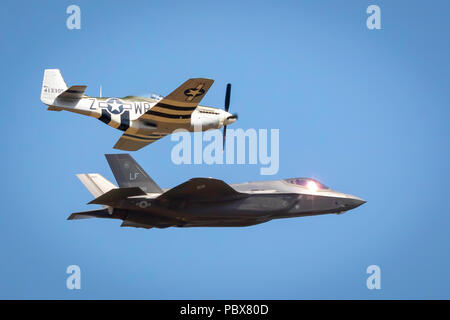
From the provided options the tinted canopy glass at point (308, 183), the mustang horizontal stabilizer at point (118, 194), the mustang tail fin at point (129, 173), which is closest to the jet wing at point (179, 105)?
the mustang tail fin at point (129, 173)

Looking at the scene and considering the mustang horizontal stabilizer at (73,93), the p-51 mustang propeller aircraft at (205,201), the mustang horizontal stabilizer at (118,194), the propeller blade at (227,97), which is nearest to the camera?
the mustang horizontal stabilizer at (118,194)

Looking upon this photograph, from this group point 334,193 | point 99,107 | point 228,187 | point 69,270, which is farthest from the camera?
point 99,107

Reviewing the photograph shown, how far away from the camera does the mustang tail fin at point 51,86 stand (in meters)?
54.7

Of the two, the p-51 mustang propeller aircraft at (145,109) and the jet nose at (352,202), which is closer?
the jet nose at (352,202)

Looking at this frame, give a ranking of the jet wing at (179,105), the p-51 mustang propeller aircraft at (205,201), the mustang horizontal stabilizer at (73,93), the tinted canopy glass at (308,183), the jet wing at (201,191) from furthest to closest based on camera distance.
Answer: the jet wing at (179,105) < the mustang horizontal stabilizer at (73,93) < the tinted canopy glass at (308,183) < the p-51 mustang propeller aircraft at (205,201) < the jet wing at (201,191)

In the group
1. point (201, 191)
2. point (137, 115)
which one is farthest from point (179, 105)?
point (201, 191)

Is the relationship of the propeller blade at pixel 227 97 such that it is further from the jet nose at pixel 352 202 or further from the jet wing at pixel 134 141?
the jet nose at pixel 352 202

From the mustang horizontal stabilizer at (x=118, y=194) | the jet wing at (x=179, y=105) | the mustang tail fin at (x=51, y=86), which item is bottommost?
the mustang horizontal stabilizer at (x=118, y=194)

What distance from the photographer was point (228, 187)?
4253 cm

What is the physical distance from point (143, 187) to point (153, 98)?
44.0 ft

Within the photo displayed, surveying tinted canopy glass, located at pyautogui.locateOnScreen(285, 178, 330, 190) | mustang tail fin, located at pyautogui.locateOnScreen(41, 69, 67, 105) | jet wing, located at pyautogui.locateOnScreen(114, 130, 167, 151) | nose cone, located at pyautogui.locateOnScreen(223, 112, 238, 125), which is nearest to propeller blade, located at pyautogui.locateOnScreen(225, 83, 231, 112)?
nose cone, located at pyautogui.locateOnScreen(223, 112, 238, 125)

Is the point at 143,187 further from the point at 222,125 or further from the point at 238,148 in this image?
the point at 222,125

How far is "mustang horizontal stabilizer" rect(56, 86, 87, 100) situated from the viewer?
53622 millimetres

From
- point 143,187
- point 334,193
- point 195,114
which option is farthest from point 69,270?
point 334,193
